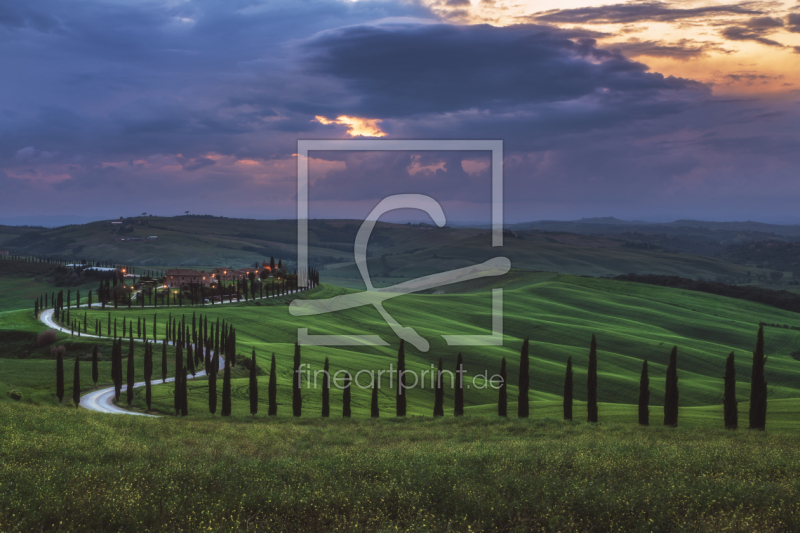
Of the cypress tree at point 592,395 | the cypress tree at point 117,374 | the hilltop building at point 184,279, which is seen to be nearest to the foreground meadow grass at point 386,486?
the cypress tree at point 592,395

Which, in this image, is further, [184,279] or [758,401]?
[184,279]

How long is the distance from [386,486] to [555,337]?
112610 mm

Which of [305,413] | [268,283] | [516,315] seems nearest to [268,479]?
[305,413]

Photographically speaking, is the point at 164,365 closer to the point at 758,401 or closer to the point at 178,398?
the point at 178,398

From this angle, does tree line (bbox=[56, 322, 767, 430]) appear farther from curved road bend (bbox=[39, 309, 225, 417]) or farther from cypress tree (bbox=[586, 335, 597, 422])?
curved road bend (bbox=[39, 309, 225, 417])

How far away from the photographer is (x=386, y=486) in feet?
64.4

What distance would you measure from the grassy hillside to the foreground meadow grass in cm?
3247

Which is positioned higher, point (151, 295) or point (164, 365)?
point (151, 295)

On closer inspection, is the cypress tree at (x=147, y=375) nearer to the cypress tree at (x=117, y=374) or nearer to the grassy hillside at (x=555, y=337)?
the grassy hillside at (x=555, y=337)

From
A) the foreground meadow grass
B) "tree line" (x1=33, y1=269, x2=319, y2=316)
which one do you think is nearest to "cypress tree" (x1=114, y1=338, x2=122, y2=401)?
the foreground meadow grass

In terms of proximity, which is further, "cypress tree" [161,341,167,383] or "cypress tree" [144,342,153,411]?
"cypress tree" [161,341,167,383]

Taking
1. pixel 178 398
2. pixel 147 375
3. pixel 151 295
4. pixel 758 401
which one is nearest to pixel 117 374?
pixel 147 375

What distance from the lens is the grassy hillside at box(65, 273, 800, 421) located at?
256 feet

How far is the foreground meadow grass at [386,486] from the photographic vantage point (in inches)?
658
